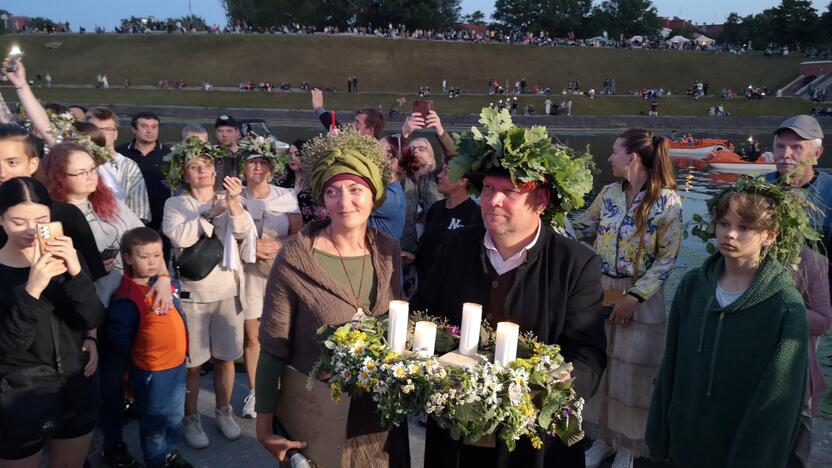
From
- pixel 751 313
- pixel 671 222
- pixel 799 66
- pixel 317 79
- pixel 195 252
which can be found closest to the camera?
pixel 751 313

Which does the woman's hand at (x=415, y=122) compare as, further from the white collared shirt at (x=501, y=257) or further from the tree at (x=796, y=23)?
the tree at (x=796, y=23)

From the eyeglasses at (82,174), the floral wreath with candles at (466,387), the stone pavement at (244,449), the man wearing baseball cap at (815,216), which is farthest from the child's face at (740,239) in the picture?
the eyeglasses at (82,174)

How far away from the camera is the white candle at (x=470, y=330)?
244cm

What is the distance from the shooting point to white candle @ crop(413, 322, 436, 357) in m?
2.39

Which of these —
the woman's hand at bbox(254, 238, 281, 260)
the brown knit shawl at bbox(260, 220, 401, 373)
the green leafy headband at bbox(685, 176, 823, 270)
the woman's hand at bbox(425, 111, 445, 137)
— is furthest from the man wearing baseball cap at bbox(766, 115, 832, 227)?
the woman's hand at bbox(254, 238, 281, 260)

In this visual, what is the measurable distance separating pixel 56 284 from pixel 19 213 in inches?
16.6

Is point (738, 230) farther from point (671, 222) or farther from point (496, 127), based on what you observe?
point (496, 127)

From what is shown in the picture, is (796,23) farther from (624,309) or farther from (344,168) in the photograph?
(344,168)

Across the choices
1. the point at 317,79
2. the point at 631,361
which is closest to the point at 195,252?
the point at 631,361

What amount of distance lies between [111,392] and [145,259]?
0.95 metres

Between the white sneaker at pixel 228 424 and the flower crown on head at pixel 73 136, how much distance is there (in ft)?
8.01

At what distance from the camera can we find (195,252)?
4.73 meters

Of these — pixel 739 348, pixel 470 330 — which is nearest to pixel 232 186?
pixel 470 330

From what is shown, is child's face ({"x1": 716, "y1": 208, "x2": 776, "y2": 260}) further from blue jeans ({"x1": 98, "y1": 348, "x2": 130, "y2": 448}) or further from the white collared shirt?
blue jeans ({"x1": 98, "y1": 348, "x2": 130, "y2": 448})
